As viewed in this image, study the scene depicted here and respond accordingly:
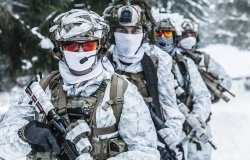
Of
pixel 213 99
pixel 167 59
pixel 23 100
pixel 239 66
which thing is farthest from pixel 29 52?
pixel 239 66

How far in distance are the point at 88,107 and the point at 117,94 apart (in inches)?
8.1

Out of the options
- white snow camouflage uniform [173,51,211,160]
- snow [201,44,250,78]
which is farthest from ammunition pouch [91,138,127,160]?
snow [201,44,250,78]

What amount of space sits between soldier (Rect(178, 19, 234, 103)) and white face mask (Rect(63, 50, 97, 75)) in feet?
15.2

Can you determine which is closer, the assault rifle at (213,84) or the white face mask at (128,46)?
the white face mask at (128,46)

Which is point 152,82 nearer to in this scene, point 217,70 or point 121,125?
point 121,125

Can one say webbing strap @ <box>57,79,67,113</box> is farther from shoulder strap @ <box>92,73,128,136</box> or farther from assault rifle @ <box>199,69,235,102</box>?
assault rifle @ <box>199,69,235,102</box>

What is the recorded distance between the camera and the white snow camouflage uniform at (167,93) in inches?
241

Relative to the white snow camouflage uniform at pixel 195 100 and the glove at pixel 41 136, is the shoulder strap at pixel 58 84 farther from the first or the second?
the white snow camouflage uniform at pixel 195 100

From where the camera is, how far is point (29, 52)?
12.1 m

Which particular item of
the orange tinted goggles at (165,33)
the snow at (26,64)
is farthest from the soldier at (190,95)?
the snow at (26,64)

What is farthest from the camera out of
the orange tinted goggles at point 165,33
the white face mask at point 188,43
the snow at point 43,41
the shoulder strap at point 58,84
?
the snow at point 43,41

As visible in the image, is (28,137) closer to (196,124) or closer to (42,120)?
(42,120)

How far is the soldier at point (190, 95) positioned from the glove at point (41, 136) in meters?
3.63

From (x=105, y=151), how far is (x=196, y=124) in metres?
3.62
